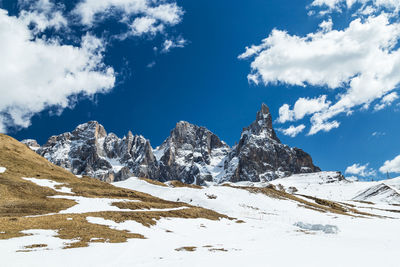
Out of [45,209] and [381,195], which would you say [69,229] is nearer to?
[45,209]

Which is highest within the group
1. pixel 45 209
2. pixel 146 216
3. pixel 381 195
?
pixel 381 195

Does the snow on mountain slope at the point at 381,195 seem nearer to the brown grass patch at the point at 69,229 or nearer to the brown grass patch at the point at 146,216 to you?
the brown grass patch at the point at 146,216

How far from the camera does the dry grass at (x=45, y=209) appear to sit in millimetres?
24047

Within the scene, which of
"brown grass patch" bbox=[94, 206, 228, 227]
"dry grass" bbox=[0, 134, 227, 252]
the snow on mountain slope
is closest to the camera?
"dry grass" bbox=[0, 134, 227, 252]

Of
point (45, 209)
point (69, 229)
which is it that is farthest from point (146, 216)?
A: point (45, 209)

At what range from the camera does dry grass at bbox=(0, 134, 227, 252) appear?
947 inches

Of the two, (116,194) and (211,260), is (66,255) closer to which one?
(211,260)

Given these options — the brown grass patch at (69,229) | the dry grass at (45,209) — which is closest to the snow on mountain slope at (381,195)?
the dry grass at (45,209)

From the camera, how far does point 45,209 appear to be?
36219 mm

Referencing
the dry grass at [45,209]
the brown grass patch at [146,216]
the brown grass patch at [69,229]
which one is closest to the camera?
the brown grass patch at [69,229]

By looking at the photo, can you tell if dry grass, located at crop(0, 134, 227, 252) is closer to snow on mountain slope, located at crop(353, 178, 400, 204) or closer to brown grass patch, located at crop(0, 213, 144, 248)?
brown grass patch, located at crop(0, 213, 144, 248)

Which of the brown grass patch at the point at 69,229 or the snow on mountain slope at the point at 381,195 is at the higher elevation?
the snow on mountain slope at the point at 381,195

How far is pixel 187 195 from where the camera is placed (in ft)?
232

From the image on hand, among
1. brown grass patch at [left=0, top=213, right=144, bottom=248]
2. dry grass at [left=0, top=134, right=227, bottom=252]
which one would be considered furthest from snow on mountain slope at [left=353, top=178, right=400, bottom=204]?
brown grass patch at [left=0, top=213, right=144, bottom=248]
